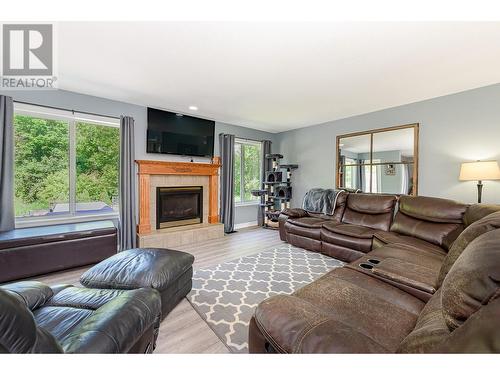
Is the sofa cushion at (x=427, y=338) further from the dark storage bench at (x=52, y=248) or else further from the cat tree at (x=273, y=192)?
the cat tree at (x=273, y=192)

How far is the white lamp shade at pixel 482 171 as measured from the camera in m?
2.62

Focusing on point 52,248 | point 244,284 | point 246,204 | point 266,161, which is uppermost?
point 266,161

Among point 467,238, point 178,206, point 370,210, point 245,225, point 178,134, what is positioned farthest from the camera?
point 245,225

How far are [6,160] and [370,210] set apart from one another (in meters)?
4.98

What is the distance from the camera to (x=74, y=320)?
3.85ft

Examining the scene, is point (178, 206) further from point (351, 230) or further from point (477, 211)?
point (477, 211)

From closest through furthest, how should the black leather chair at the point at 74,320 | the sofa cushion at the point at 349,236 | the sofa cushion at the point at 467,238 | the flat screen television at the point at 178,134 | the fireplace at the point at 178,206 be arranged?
the black leather chair at the point at 74,320 < the sofa cushion at the point at 467,238 < the sofa cushion at the point at 349,236 < the flat screen television at the point at 178,134 < the fireplace at the point at 178,206

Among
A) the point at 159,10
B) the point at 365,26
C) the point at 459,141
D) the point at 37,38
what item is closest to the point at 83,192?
the point at 37,38

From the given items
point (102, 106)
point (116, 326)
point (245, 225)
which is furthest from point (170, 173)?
point (116, 326)

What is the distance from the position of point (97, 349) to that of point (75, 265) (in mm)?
2477

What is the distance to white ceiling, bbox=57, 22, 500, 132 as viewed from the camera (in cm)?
178

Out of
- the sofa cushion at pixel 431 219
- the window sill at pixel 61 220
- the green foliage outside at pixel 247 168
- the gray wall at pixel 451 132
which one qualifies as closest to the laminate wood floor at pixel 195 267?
the window sill at pixel 61 220

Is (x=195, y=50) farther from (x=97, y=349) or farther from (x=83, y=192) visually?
(x=83, y=192)

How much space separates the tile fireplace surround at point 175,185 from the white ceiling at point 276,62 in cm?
114
